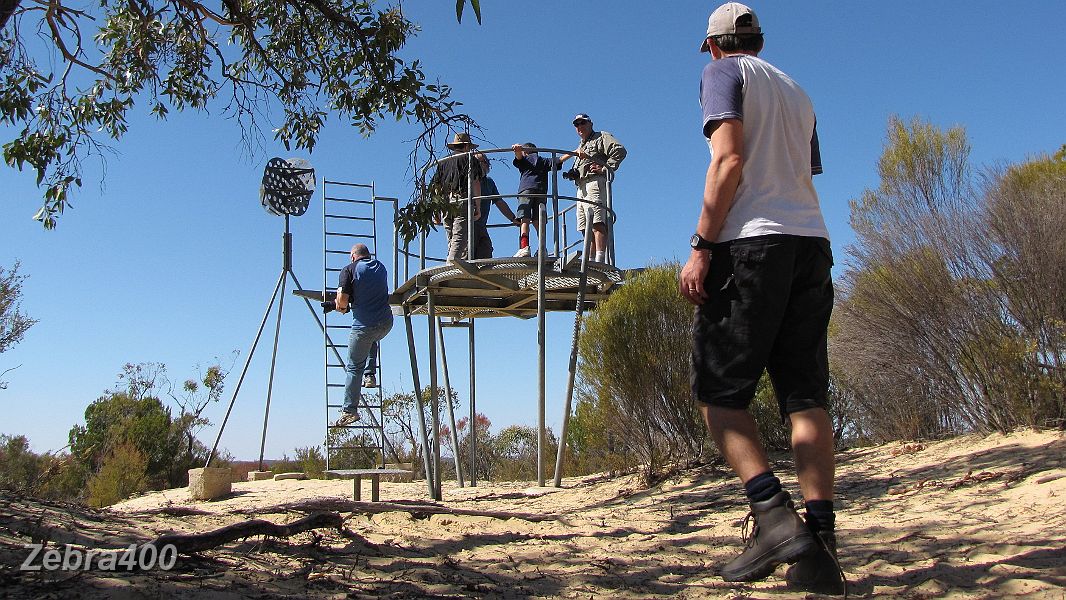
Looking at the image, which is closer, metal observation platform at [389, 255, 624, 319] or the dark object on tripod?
metal observation platform at [389, 255, 624, 319]

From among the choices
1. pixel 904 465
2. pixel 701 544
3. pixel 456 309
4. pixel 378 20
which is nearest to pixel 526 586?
pixel 701 544

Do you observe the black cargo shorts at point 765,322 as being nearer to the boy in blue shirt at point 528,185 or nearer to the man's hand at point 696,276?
the man's hand at point 696,276

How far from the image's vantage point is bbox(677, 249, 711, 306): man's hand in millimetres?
2691

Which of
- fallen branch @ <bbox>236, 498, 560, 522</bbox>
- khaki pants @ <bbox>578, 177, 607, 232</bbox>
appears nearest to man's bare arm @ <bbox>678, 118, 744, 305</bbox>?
fallen branch @ <bbox>236, 498, 560, 522</bbox>

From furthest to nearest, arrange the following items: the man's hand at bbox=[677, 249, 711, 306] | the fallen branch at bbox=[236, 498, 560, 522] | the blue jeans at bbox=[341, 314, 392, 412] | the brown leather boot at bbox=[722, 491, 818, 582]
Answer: the blue jeans at bbox=[341, 314, 392, 412], the fallen branch at bbox=[236, 498, 560, 522], the man's hand at bbox=[677, 249, 711, 306], the brown leather boot at bbox=[722, 491, 818, 582]

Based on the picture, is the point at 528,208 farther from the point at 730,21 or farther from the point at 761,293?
the point at 761,293

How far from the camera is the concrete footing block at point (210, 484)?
862 cm

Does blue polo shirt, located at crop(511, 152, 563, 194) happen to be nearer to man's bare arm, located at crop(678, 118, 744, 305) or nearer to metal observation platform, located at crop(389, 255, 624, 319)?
metal observation platform, located at crop(389, 255, 624, 319)

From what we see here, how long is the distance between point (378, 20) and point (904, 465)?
4994 millimetres

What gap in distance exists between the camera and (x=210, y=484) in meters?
8.66

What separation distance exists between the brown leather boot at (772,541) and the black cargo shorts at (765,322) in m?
0.34

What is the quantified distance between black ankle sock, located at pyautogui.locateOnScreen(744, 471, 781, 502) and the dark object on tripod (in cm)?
829

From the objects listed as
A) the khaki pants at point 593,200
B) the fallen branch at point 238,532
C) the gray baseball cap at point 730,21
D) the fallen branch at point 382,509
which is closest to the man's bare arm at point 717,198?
the gray baseball cap at point 730,21

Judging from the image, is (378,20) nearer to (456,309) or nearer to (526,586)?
(526,586)
